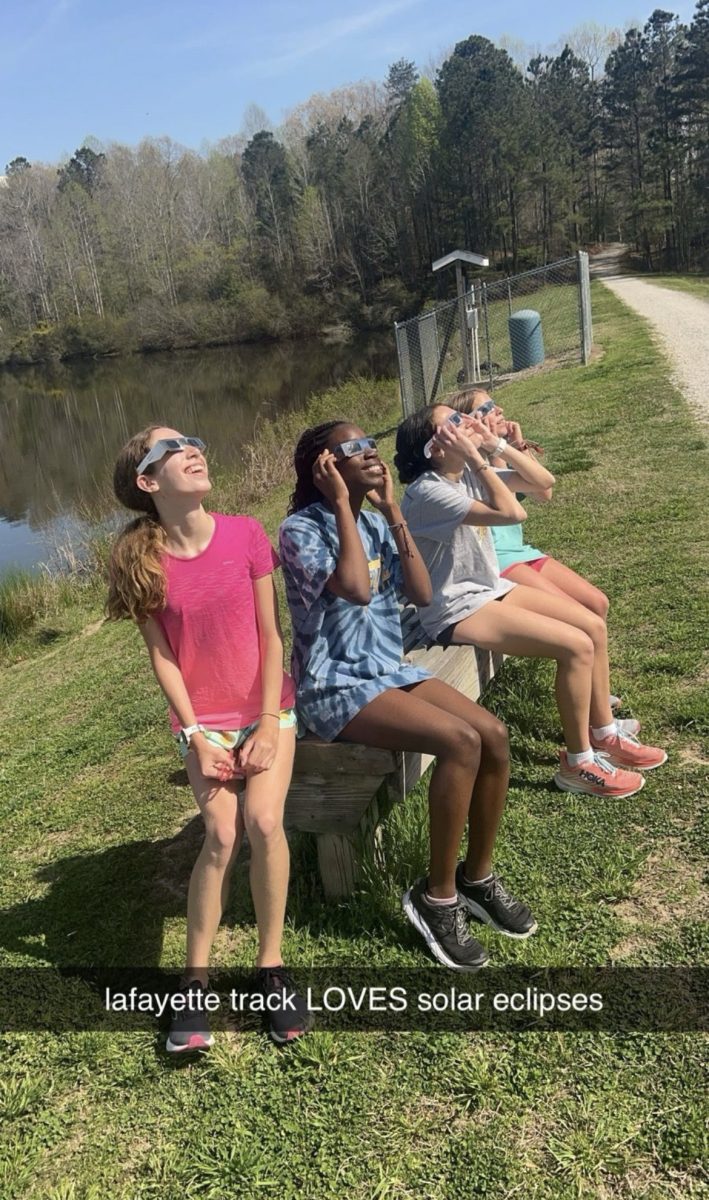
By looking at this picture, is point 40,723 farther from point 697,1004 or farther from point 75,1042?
point 697,1004

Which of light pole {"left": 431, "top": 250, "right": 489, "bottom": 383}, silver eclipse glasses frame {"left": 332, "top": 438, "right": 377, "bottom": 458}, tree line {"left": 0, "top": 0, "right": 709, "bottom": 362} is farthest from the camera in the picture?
tree line {"left": 0, "top": 0, "right": 709, "bottom": 362}

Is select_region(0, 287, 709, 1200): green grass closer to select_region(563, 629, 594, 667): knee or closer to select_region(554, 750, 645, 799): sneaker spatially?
select_region(554, 750, 645, 799): sneaker

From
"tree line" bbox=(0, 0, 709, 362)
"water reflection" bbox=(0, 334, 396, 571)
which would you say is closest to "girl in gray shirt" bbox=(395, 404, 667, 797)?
"water reflection" bbox=(0, 334, 396, 571)

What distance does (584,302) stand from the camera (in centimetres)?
1505

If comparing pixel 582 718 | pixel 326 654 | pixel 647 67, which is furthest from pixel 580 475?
pixel 647 67

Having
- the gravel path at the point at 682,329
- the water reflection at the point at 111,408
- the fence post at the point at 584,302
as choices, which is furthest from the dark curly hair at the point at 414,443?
the fence post at the point at 584,302

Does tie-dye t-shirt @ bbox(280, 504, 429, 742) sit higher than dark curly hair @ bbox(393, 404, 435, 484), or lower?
lower

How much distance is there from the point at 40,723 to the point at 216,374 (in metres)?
43.0

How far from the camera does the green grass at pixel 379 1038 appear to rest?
6.73 feet

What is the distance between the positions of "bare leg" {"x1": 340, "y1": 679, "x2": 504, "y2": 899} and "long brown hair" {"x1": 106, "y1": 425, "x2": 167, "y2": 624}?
76 cm

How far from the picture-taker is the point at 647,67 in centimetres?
5300

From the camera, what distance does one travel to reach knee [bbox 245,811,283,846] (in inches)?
99.7

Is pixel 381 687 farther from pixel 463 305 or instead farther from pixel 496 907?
pixel 463 305

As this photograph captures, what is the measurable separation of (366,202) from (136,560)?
251ft
